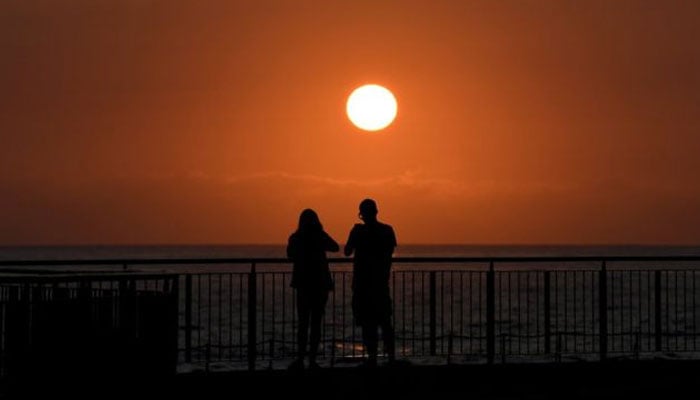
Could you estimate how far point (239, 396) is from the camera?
1288cm

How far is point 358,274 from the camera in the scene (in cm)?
1530

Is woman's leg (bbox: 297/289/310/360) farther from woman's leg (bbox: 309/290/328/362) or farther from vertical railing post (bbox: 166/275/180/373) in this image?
vertical railing post (bbox: 166/275/180/373)

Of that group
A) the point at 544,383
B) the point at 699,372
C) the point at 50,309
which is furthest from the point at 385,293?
the point at 50,309

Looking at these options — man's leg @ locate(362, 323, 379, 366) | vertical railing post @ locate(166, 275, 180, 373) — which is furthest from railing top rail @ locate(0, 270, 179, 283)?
man's leg @ locate(362, 323, 379, 366)

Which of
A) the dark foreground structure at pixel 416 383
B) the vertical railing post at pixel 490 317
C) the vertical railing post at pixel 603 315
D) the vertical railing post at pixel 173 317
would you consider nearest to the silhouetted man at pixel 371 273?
the dark foreground structure at pixel 416 383

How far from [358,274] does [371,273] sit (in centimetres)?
16

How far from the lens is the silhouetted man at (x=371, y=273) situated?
15133 millimetres

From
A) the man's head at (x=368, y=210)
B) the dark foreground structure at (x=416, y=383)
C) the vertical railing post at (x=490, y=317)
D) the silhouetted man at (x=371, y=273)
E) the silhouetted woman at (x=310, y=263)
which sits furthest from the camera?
the vertical railing post at (x=490, y=317)

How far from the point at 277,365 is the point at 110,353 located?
707 centimetres

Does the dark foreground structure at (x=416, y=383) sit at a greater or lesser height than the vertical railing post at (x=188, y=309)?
lesser

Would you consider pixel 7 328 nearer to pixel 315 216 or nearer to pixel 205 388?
pixel 205 388

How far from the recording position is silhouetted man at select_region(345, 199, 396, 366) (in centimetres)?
1513

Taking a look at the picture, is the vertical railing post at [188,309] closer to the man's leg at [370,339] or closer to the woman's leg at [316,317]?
the woman's leg at [316,317]

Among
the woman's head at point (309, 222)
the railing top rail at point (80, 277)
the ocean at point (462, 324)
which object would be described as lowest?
the ocean at point (462, 324)
